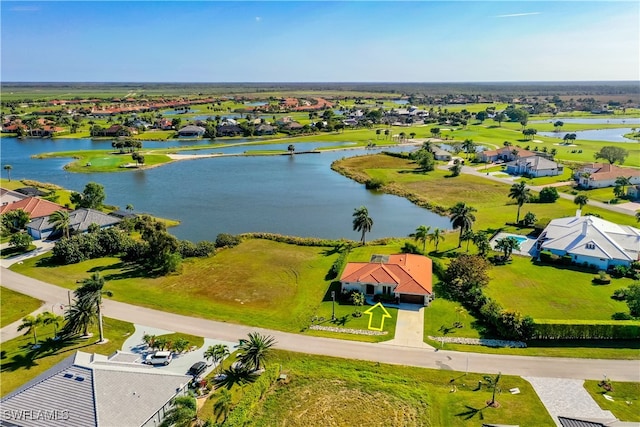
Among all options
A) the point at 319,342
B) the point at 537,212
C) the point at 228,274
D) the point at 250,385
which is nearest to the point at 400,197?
the point at 537,212

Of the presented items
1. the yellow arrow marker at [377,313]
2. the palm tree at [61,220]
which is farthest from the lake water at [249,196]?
the yellow arrow marker at [377,313]

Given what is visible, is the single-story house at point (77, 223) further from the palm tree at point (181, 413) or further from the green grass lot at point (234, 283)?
the palm tree at point (181, 413)

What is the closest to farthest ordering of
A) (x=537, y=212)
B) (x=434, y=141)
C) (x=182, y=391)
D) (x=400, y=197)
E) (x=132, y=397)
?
(x=132, y=397)
(x=182, y=391)
(x=537, y=212)
(x=400, y=197)
(x=434, y=141)

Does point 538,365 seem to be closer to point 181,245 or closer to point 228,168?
point 181,245

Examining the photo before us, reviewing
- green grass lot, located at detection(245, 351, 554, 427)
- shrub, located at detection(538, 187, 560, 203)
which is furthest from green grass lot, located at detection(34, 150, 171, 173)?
green grass lot, located at detection(245, 351, 554, 427)

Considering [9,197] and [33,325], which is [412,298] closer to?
[33,325]

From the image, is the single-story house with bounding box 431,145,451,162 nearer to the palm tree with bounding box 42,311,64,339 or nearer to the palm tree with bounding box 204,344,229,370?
the palm tree with bounding box 204,344,229,370
